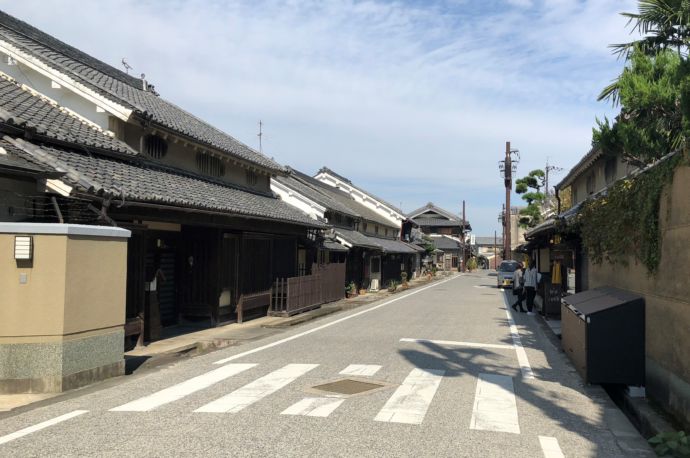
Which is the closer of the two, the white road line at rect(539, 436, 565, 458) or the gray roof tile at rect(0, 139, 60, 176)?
the white road line at rect(539, 436, 565, 458)

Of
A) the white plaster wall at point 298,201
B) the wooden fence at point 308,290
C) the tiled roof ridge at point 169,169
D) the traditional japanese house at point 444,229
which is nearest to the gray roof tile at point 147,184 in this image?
the tiled roof ridge at point 169,169

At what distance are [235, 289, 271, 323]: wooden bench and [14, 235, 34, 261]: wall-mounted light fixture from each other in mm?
8786

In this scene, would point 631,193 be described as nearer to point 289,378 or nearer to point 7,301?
point 289,378

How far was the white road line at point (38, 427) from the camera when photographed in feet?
17.3

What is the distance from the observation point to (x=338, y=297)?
24.1m

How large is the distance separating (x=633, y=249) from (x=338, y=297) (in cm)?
1658

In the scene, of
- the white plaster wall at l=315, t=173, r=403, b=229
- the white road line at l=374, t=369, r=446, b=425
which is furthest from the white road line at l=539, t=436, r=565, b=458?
the white plaster wall at l=315, t=173, r=403, b=229

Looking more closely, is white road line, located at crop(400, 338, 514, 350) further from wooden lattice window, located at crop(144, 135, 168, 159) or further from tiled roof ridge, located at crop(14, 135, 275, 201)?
wooden lattice window, located at crop(144, 135, 168, 159)

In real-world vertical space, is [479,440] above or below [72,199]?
below

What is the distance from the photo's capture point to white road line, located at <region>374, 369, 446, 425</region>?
606 centimetres

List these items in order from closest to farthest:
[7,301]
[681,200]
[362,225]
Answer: [681,200] → [7,301] → [362,225]

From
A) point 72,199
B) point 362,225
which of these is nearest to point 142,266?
point 72,199

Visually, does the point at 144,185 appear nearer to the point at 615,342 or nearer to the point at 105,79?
the point at 105,79

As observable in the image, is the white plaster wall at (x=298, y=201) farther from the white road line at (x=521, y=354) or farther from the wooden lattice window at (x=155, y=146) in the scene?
the white road line at (x=521, y=354)
